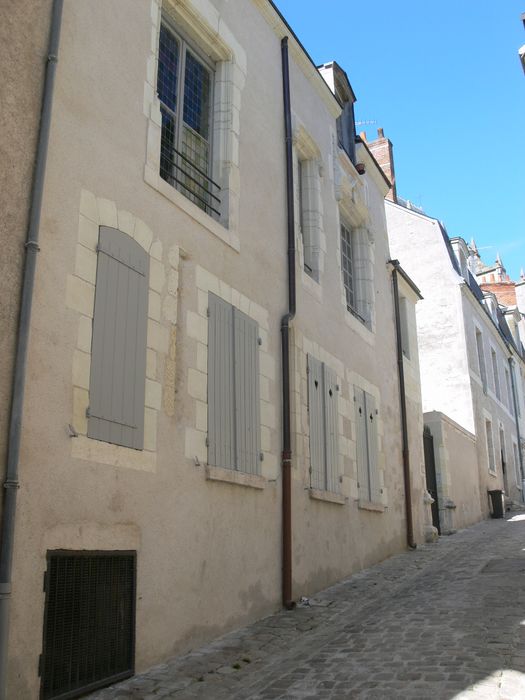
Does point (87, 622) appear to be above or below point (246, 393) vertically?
below

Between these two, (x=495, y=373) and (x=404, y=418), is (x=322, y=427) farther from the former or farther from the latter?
(x=495, y=373)

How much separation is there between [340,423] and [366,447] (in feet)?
3.43

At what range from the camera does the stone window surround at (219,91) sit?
21.6 feet

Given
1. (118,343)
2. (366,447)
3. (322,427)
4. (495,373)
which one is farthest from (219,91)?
(495,373)

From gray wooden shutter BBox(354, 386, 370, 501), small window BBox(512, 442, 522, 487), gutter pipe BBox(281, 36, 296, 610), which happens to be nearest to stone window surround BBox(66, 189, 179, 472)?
gutter pipe BBox(281, 36, 296, 610)

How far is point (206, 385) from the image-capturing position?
634 centimetres

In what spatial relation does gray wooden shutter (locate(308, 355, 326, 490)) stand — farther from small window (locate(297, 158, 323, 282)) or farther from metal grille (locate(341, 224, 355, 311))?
metal grille (locate(341, 224, 355, 311))

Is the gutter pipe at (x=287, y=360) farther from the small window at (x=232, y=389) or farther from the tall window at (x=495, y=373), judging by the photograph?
the tall window at (x=495, y=373)

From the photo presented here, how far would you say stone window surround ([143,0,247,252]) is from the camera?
6.58 m

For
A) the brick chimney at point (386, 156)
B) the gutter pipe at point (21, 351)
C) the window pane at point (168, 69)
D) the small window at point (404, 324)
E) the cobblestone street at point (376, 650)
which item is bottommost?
the cobblestone street at point (376, 650)

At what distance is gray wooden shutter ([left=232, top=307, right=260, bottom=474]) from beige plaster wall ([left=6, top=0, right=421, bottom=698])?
161 millimetres

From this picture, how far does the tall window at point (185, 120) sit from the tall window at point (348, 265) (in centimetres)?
401

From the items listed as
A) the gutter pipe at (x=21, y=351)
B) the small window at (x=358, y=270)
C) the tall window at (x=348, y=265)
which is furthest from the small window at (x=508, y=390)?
the gutter pipe at (x=21, y=351)

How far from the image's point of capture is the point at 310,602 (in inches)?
291
